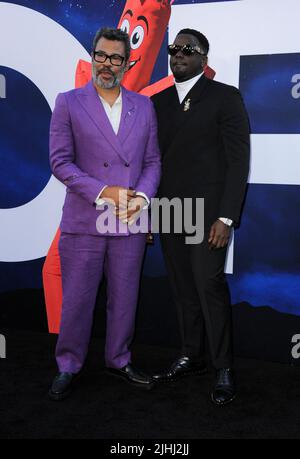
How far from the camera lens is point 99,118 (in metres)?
2.42

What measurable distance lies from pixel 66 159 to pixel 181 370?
1172 millimetres

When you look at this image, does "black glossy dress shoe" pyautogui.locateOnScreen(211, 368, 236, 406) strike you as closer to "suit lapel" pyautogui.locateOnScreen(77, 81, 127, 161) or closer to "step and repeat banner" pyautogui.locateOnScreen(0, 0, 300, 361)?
"step and repeat banner" pyautogui.locateOnScreen(0, 0, 300, 361)

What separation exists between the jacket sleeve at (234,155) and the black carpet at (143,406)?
0.84 metres

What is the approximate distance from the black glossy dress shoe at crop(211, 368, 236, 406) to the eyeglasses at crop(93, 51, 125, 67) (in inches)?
56.9

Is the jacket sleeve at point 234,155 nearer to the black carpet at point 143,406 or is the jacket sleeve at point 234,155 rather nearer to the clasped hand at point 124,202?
the clasped hand at point 124,202

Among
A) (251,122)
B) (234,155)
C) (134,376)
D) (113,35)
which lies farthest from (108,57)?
(134,376)

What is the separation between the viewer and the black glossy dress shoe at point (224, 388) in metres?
2.46

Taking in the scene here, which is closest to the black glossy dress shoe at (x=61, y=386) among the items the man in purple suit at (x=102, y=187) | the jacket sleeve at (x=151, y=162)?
the man in purple suit at (x=102, y=187)

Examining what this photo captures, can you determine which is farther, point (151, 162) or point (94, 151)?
point (151, 162)

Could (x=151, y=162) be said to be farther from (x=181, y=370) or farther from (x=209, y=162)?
(x=181, y=370)

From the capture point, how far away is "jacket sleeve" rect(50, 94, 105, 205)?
238cm

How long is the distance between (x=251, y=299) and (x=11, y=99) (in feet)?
6.07

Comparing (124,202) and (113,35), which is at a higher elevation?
(113,35)
